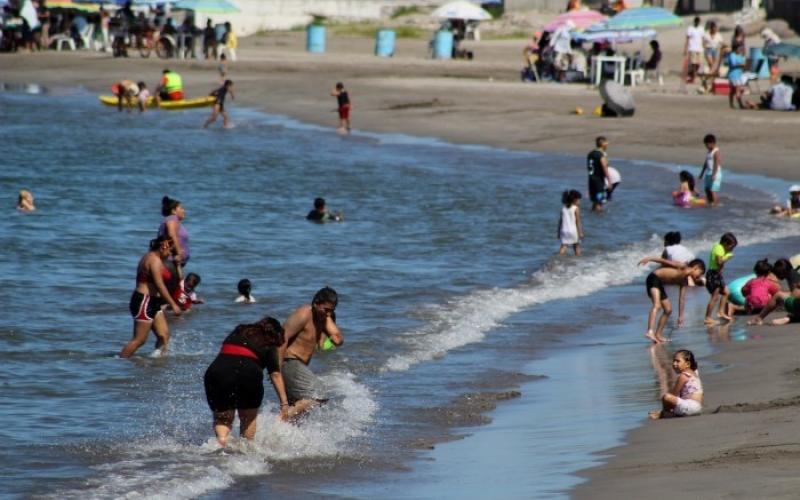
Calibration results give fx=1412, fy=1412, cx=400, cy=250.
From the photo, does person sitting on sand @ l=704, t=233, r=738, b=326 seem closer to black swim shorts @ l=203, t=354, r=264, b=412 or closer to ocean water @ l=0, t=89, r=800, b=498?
ocean water @ l=0, t=89, r=800, b=498

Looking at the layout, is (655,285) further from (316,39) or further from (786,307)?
(316,39)

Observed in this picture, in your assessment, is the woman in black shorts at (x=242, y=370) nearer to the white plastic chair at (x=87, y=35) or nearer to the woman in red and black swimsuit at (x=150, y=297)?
the woman in red and black swimsuit at (x=150, y=297)

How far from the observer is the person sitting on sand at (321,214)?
2436 centimetres

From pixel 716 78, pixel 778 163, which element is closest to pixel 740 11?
pixel 716 78

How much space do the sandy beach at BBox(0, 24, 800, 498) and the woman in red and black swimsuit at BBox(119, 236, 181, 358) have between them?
17.8ft

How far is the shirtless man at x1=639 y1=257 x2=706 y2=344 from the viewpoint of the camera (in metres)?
14.9

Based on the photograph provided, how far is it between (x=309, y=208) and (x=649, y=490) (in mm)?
18887

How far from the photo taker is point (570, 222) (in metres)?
20.9

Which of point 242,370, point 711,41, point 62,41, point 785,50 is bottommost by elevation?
point 242,370

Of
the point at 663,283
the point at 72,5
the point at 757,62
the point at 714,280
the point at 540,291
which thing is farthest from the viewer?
the point at 72,5

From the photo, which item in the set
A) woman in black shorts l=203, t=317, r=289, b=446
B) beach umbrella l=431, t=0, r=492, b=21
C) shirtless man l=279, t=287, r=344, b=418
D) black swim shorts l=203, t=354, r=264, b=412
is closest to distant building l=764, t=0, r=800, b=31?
beach umbrella l=431, t=0, r=492, b=21

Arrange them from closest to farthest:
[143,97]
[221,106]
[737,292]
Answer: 1. [737,292]
2. [221,106]
3. [143,97]

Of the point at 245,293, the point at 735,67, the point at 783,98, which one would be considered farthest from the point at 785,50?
the point at 245,293

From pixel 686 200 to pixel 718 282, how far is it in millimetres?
10765
